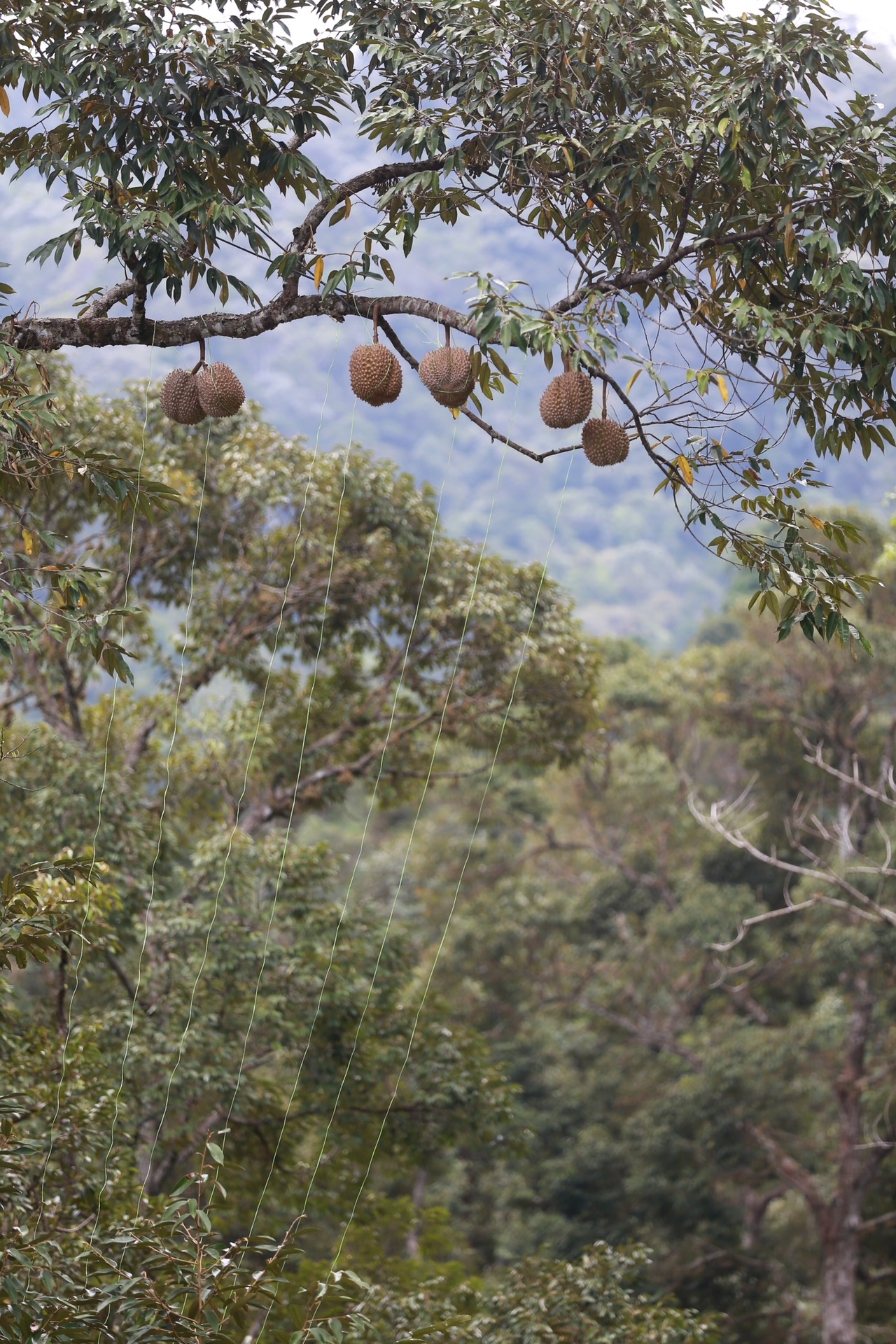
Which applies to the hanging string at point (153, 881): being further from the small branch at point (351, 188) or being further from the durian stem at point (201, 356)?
the small branch at point (351, 188)

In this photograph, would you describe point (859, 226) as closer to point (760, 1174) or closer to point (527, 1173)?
point (760, 1174)

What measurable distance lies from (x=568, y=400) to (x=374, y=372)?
18.2 inches

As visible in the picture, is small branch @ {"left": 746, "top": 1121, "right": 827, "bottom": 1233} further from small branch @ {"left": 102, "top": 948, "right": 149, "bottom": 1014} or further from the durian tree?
the durian tree

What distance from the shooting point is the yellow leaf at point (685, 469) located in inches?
122

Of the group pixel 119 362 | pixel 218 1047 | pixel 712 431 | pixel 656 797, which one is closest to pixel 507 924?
pixel 656 797

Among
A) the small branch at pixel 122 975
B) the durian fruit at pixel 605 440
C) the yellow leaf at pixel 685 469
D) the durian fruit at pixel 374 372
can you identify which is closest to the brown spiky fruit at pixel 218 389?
the durian fruit at pixel 374 372

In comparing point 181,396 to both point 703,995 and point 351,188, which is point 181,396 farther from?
point 703,995

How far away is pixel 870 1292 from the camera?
10750mm

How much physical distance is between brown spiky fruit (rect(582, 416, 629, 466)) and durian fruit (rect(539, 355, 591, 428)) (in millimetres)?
33

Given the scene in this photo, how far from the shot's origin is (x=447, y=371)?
2.95m

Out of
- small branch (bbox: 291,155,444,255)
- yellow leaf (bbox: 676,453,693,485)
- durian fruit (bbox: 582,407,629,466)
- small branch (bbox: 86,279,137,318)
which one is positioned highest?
small branch (bbox: 291,155,444,255)

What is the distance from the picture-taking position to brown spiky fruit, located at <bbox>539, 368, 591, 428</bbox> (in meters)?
2.87

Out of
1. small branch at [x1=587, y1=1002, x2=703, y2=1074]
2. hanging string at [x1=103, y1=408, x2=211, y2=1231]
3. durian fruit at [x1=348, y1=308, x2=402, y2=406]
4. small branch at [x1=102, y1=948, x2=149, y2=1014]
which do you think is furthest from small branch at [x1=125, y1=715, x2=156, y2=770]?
small branch at [x1=587, y1=1002, x2=703, y2=1074]

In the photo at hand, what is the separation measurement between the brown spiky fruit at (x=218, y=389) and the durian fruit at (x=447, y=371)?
1.60 ft
